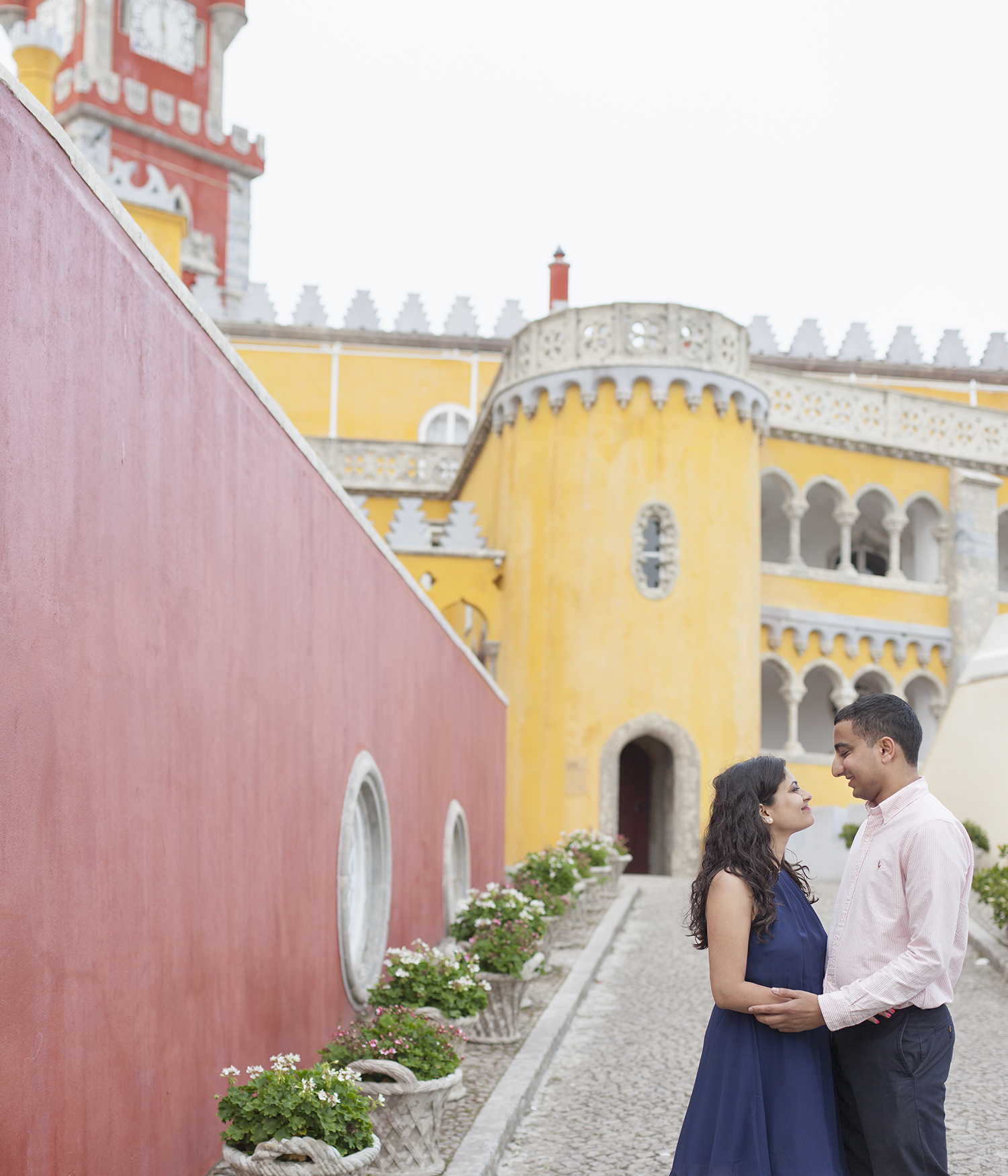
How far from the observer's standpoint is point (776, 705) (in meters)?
24.1

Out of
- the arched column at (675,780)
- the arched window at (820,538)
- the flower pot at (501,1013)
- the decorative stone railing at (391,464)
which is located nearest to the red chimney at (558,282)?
the decorative stone railing at (391,464)

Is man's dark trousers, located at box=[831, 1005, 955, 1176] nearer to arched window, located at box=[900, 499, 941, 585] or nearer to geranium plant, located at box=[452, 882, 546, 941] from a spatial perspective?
geranium plant, located at box=[452, 882, 546, 941]

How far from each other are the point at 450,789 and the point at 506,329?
76.2 ft

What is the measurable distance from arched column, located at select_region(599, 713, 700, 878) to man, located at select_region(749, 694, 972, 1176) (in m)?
15.9

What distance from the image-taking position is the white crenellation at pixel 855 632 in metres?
21.9

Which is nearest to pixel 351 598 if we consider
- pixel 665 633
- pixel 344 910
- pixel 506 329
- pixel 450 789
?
pixel 344 910

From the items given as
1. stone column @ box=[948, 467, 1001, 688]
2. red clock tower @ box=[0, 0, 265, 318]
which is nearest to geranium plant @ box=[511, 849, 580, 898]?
stone column @ box=[948, 467, 1001, 688]

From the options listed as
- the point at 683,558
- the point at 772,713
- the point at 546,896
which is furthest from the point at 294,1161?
the point at 772,713

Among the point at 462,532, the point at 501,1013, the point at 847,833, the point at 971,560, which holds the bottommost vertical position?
the point at 847,833

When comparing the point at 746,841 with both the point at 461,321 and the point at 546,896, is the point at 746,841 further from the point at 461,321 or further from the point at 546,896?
the point at 461,321

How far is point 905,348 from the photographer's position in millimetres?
34219

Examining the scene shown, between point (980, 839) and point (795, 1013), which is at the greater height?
point (795, 1013)

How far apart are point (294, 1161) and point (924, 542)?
22.1 metres

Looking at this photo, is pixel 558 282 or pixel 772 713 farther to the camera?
pixel 558 282
